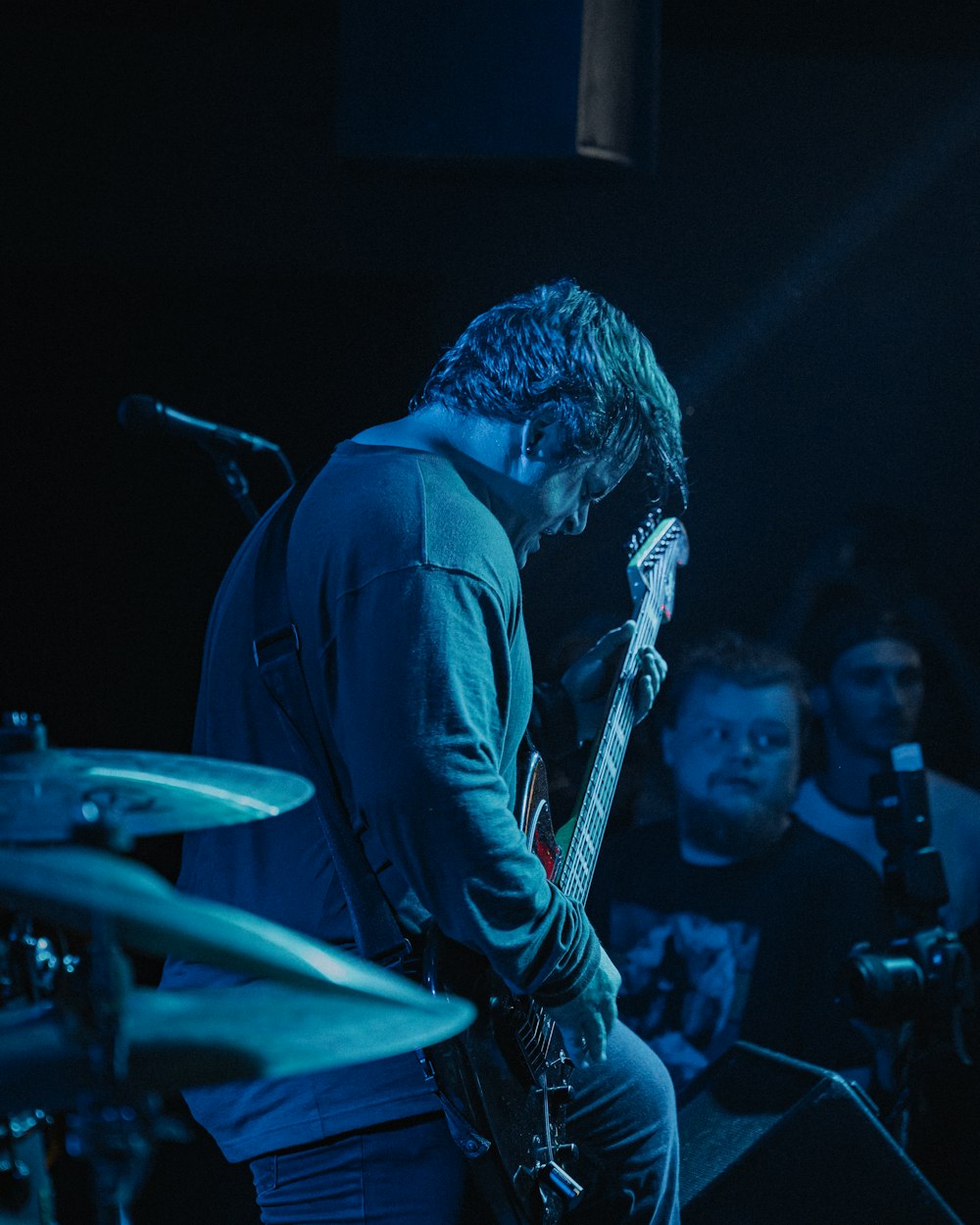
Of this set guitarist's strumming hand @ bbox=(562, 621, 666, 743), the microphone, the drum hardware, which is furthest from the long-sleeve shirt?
the microphone

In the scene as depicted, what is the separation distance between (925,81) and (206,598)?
9.00ft

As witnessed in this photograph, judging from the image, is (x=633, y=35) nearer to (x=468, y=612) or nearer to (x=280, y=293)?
(x=280, y=293)

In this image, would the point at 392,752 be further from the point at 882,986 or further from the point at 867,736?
the point at 867,736

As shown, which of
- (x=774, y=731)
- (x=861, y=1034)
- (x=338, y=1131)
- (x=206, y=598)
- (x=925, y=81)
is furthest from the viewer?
(x=925, y=81)

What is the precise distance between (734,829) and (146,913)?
244 centimetres

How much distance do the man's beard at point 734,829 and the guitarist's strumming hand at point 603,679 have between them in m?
0.95

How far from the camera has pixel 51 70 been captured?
12.3ft

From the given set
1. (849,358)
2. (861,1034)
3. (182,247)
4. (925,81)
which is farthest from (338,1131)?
(925,81)

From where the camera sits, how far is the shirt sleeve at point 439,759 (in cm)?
142

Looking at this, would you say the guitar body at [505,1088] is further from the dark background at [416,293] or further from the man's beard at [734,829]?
the dark background at [416,293]

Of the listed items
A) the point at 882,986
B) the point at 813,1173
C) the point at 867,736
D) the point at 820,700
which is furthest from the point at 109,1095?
the point at 820,700

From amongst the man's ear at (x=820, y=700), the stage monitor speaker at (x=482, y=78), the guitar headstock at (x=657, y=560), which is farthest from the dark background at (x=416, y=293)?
the guitar headstock at (x=657, y=560)

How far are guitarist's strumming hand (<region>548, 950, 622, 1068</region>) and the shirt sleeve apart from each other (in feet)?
0.27

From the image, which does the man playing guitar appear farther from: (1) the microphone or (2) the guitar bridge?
(1) the microphone
